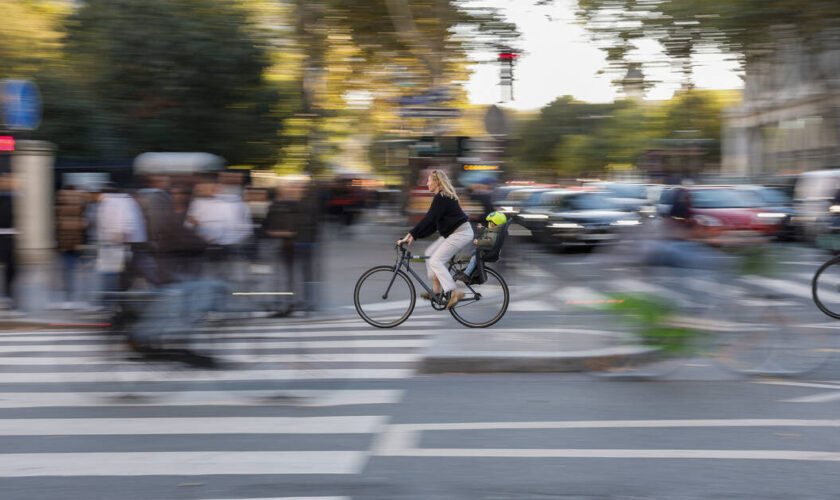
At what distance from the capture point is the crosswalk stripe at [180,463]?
17.0ft

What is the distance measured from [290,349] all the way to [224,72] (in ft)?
78.4

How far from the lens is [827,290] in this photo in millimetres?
10156

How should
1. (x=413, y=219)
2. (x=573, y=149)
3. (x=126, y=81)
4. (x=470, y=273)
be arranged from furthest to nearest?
(x=573, y=149) < (x=126, y=81) < (x=413, y=219) < (x=470, y=273)

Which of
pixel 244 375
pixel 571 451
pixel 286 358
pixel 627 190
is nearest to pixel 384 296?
pixel 286 358

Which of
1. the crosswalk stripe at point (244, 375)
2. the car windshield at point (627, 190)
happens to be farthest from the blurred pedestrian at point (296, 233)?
the car windshield at point (627, 190)

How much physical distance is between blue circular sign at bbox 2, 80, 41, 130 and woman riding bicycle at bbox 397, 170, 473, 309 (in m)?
5.20

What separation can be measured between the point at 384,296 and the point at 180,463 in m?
5.41

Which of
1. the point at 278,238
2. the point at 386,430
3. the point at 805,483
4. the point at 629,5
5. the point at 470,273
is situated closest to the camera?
the point at 805,483

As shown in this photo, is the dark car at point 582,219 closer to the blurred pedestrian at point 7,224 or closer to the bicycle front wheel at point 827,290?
the bicycle front wheel at point 827,290

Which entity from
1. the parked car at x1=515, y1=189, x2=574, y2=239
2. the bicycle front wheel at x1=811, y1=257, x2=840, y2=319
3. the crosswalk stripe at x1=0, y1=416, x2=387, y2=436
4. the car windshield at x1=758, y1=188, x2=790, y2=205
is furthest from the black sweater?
the car windshield at x1=758, y1=188, x2=790, y2=205

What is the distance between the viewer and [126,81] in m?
29.4

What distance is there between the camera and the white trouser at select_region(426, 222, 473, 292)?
1036 cm

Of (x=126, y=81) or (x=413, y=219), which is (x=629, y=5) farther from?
(x=126, y=81)

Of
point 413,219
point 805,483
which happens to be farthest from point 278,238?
point 413,219
